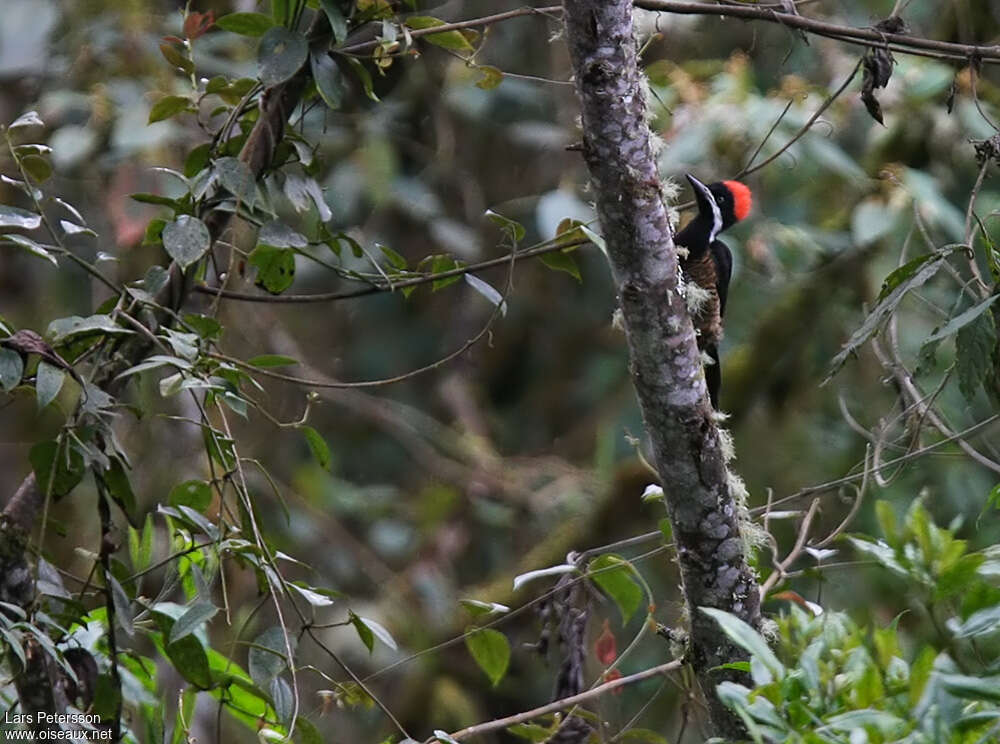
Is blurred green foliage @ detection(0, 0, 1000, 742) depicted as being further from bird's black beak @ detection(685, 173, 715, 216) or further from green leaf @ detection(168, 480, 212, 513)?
bird's black beak @ detection(685, 173, 715, 216)

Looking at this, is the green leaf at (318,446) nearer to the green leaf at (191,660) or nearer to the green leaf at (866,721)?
the green leaf at (191,660)

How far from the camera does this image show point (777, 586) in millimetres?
1873

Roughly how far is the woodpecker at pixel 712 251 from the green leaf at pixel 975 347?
40.5 inches

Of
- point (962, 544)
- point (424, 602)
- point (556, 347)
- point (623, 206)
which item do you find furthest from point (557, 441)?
point (962, 544)

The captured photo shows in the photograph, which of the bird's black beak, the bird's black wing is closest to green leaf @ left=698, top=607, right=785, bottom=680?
the bird's black beak

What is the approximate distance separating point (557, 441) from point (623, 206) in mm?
3832

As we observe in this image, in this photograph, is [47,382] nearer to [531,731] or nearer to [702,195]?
[531,731]

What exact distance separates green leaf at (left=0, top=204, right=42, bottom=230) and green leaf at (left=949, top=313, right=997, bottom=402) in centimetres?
128

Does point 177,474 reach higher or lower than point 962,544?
lower

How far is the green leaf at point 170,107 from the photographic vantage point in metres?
1.87

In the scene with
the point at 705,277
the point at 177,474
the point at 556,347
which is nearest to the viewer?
the point at 705,277

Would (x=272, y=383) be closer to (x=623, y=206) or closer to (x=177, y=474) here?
(x=177, y=474)

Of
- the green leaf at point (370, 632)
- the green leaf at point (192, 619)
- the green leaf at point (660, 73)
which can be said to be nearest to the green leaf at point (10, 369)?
the green leaf at point (192, 619)

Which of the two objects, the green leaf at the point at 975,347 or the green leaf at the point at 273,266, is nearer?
the green leaf at the point at 975,347
